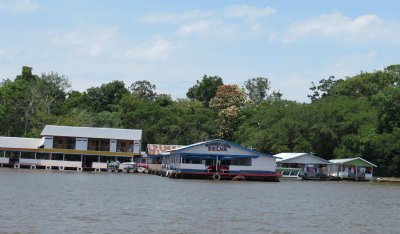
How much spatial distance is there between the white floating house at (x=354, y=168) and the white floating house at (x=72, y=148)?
26.5 m

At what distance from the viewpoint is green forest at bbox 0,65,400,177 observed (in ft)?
263

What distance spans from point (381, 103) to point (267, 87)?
4387 centimetres

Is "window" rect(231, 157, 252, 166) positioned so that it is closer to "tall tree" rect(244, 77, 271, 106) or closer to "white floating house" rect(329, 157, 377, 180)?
"white floating house" rect(329, 157, 377, 180)

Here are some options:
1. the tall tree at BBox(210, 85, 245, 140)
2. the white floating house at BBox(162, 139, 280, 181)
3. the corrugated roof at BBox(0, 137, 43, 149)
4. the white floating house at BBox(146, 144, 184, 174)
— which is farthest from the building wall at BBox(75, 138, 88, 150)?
the tall tree at BBox(210, 85, 245, 140)

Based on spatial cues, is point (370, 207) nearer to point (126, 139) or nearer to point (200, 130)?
point (126, 139)

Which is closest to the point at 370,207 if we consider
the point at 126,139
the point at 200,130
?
the point at 126,139

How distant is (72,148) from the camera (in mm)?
81812

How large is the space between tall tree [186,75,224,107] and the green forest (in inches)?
7.8

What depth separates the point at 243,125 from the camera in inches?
3932

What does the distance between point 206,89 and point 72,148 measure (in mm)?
46323

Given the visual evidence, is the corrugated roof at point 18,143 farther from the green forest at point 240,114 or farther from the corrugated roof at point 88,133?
the green forest at point 240,114

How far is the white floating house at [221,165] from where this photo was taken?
2554 inches

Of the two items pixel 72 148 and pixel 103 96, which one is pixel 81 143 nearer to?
pixel 72 148

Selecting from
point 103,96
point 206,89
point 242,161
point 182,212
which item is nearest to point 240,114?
point 206,89
